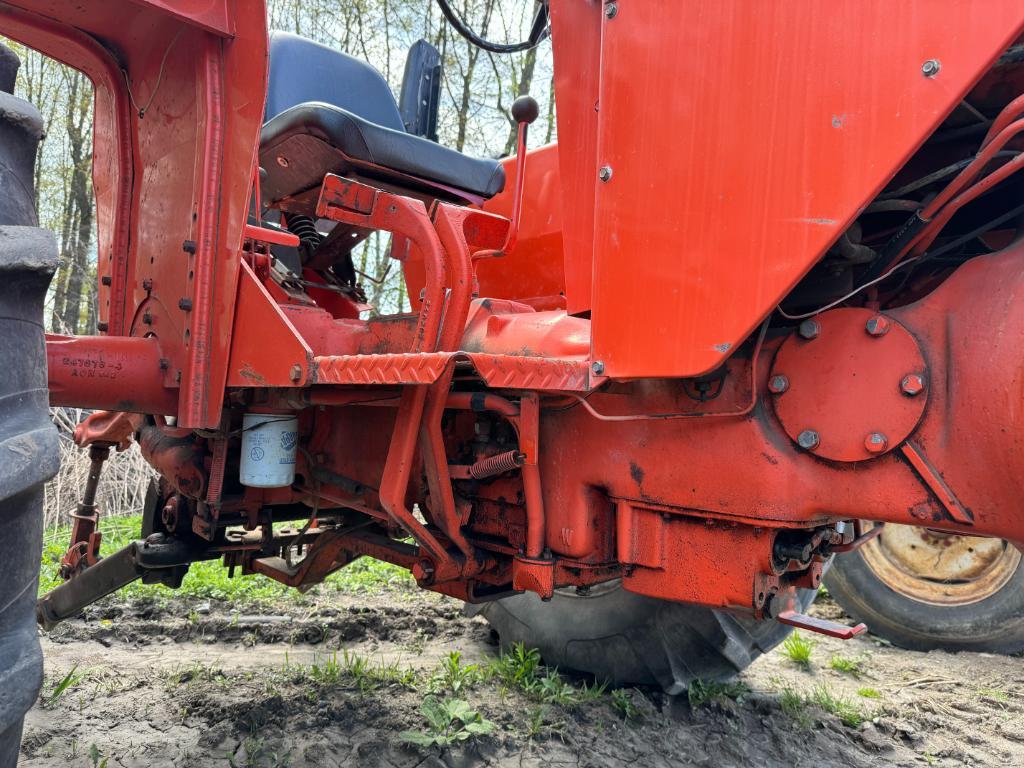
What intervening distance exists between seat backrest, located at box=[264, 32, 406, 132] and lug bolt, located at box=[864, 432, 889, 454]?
82.5 inches

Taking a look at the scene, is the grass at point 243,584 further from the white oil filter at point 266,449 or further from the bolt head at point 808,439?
the bolt head at point 808,439

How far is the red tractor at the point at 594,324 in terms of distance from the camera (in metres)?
1.04

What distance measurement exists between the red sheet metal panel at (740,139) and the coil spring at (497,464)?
0.36 metres

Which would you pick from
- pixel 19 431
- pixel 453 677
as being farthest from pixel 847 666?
pixel 19 431

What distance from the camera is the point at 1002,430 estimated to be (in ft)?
3.47

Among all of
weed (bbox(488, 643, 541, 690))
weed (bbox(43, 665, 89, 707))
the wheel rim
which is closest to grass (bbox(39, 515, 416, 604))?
weed (bbox(43, 665, 89, 707))

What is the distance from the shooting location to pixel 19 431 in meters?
0.96

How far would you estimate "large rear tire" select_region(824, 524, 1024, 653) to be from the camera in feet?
9.62

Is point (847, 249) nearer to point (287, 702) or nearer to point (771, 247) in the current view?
point (771, 247)

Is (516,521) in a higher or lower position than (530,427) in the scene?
lower

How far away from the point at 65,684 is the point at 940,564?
3.31 meters

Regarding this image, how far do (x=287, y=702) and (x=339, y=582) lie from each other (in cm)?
151

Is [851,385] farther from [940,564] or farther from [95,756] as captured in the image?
[940,564]

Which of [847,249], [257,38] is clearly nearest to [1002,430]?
[847,249]
